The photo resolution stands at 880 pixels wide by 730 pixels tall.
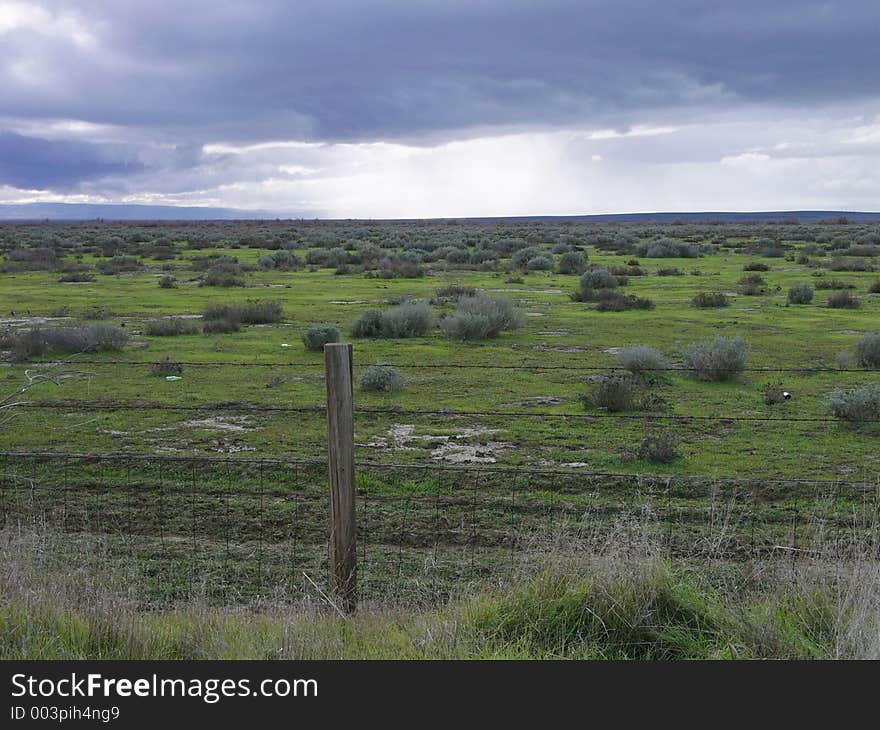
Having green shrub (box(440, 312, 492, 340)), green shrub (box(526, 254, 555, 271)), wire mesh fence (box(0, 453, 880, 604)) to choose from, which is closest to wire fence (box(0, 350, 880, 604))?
wire mesh fence (box(0, 453, 880, 604))

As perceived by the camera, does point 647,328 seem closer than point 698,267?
Yes

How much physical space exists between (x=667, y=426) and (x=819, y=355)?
9.45 meters

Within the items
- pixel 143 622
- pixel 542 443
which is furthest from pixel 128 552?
pixel 542 443

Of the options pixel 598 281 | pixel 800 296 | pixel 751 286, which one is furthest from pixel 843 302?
pixel 598 281

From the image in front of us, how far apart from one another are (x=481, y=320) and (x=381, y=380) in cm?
751

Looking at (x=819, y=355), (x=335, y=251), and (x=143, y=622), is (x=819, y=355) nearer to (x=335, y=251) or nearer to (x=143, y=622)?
(x=143, y=622)

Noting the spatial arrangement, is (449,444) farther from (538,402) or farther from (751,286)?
(751,286)

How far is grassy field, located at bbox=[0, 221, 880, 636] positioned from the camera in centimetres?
878

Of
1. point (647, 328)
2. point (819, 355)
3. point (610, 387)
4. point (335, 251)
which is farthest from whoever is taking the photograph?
point (335, 251)

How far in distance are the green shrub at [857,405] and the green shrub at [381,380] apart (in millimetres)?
7932

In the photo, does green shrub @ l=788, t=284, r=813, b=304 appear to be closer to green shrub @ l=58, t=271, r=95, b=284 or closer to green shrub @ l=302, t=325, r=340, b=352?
green shrub @ l=302, t=325, r=340, b=352

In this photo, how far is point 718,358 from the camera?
1917cm

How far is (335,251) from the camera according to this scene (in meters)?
60.3
